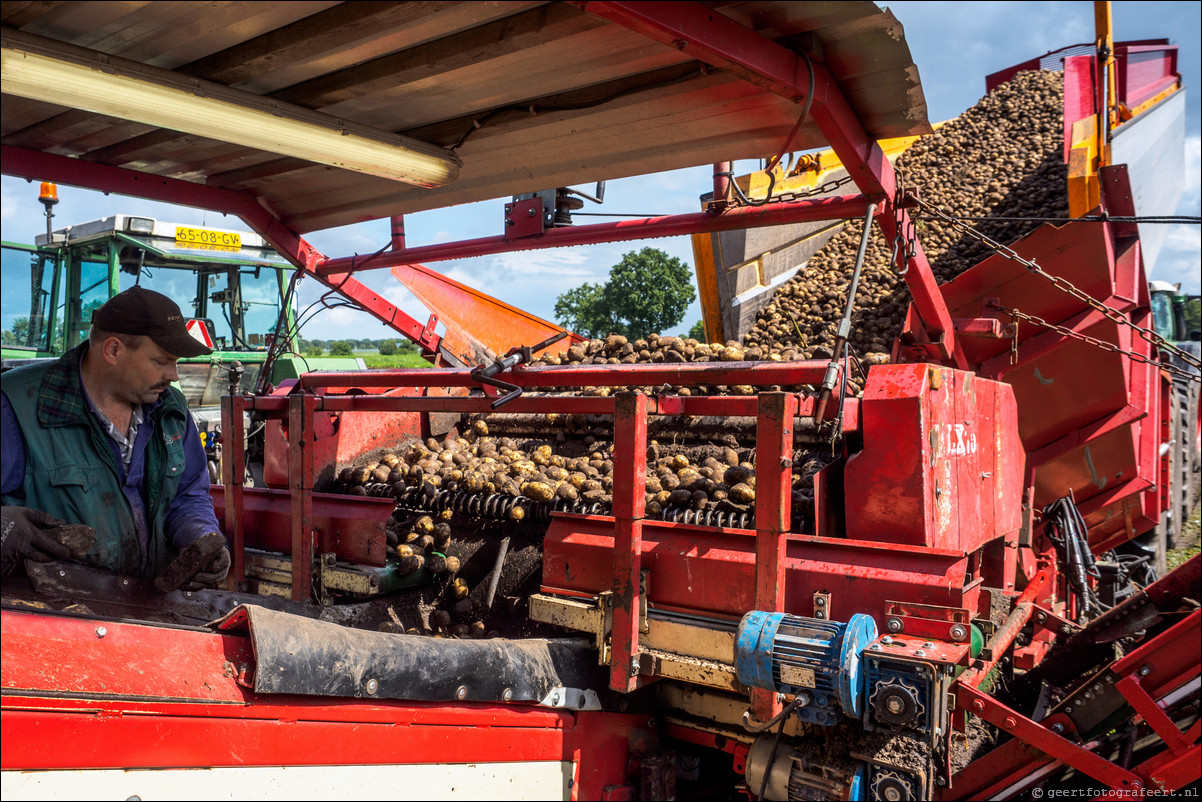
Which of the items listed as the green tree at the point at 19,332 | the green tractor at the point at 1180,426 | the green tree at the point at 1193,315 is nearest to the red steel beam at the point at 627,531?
the green tractor at the point at 1180,426

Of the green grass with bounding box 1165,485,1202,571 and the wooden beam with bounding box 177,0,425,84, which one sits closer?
the wooden beam with bounding box 177,0,425,84

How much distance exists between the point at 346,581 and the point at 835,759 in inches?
77.2

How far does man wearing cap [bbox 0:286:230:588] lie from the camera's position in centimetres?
212

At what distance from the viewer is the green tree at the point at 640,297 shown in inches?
1277

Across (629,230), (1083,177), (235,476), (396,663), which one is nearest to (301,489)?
(235,476)

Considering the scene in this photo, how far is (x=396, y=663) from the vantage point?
2.15 meters

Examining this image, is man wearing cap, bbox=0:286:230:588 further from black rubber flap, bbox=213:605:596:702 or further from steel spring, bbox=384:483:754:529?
steel spring, bbox=384:483:754:529

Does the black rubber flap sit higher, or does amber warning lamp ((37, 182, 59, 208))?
amber warning lamp ((37, 182, 59, 208))

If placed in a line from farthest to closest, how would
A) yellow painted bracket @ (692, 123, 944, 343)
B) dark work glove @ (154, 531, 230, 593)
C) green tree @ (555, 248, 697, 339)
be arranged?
green tree @ (555, 248, 697, 339) < yellow painted bracket @ (692, 123, 944, 343) < dark work glove @ (154, 531, 230, 593)

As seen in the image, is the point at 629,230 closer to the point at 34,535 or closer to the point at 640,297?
the point at 34,535

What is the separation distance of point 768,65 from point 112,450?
209 centimetres

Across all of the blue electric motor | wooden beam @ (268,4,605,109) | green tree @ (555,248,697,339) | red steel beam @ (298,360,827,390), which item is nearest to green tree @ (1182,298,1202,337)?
red steel beam @ (298,360,827,390)

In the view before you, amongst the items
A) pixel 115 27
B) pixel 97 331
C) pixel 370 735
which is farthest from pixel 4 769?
pixel 115 27

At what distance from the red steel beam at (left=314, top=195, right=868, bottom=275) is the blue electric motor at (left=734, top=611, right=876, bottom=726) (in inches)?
61.8
